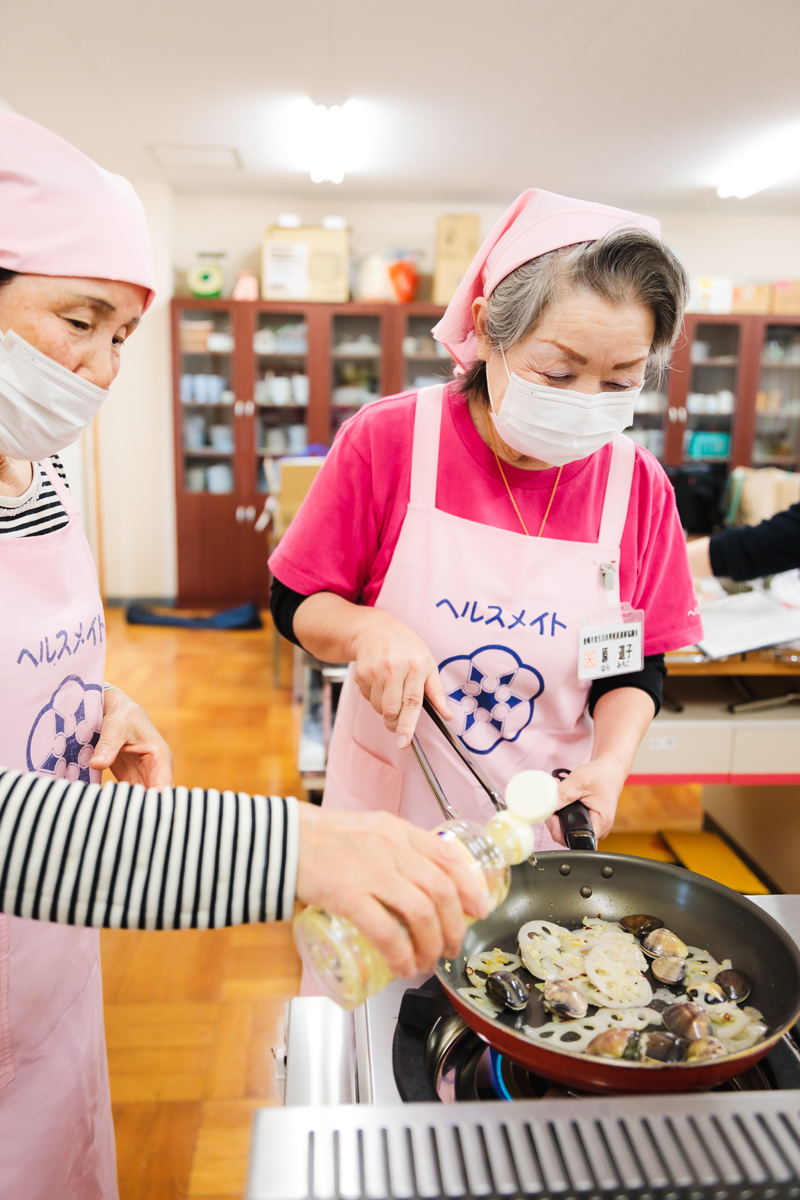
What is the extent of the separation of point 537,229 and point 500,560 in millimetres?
453

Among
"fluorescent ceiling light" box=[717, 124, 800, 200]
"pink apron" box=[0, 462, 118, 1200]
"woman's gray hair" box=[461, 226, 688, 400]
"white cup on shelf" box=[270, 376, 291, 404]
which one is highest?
"fluorescent ceiling light" box=[717, 124, 800, 200]

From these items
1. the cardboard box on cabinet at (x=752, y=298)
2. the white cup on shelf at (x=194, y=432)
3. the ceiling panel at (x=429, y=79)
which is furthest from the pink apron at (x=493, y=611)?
the cardboard box on cabinet at (x=752, y=298)

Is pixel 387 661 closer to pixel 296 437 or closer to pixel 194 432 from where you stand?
pixel 296 437

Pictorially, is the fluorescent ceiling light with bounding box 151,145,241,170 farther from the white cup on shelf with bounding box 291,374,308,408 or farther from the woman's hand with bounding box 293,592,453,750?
the woman's hand with bounding box 293,592,453,750

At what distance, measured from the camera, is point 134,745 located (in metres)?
1.09

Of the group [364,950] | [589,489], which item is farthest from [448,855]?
[589,489]

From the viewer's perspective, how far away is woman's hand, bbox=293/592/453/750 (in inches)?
39.2

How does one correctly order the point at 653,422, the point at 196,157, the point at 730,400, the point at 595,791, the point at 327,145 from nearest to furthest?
1. the point at 595,791
2. the point at 327,145
3. the point at 196,157
4. the point at 730,400
5. the point at 653,422

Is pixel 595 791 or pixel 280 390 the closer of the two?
pixel 595 791

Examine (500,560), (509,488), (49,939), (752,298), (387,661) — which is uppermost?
(752,298)

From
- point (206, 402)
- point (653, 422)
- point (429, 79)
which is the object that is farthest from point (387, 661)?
point (653, 422)

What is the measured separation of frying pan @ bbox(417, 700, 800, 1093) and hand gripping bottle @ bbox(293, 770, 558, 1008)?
119 millimetres

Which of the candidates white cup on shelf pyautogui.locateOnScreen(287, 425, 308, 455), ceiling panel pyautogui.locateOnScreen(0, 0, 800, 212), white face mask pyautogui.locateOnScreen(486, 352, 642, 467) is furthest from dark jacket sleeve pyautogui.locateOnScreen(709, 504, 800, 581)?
white cup on shelf pyautogui.locateOnScreen(287, 425, 308, 455)

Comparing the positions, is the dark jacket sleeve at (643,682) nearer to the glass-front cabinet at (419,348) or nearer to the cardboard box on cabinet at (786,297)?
the glass-front cabinet at (419,348)
